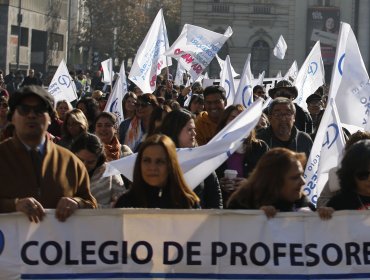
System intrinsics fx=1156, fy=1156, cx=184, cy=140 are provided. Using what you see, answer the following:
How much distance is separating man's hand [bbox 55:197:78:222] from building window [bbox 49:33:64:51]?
59765 mm

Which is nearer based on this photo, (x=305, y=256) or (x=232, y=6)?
(x=305, y=256)

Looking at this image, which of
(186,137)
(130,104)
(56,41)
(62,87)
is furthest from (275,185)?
(56,41)

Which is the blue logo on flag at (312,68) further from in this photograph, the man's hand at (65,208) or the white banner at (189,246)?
the man's hand at (65,208)

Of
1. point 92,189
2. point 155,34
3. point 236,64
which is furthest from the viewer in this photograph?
point 236,64

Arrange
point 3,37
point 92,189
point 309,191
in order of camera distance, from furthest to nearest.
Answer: point 3,37 → point 309,191 → point 92,189

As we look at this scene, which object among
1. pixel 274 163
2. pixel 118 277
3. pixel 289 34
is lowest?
pixel 118 277

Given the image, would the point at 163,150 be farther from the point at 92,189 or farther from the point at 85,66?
the point at 85,66

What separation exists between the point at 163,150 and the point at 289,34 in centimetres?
6932

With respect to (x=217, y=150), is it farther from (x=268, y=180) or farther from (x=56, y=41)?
(x=56, y=41)

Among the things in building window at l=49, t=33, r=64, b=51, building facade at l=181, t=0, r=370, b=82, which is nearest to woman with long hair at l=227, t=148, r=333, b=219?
building window at l=49, t=33, r=64, b=51

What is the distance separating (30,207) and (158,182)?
82 cm

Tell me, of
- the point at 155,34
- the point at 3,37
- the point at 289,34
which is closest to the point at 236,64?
the point at 289,34

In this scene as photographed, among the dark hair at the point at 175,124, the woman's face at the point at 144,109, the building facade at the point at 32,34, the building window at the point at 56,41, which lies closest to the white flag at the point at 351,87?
the woman's face at the point at 144,109

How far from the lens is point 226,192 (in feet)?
26.8
